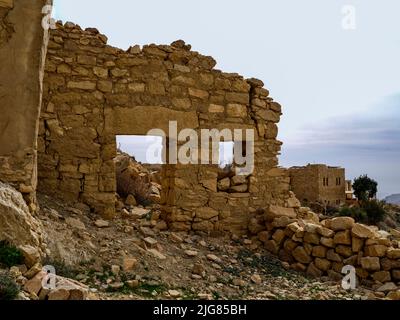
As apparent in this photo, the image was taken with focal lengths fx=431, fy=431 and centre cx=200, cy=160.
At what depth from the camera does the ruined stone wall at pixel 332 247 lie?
5.85 meters

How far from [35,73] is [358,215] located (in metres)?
17.2

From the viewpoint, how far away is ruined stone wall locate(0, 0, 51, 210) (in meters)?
4.34

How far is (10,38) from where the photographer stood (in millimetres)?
4383

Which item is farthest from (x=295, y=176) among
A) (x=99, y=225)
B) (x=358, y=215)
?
(x=99, y=225)

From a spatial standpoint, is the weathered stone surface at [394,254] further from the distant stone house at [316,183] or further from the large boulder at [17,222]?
the distant stone house at [316,183]

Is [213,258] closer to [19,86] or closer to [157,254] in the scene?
[157,254]

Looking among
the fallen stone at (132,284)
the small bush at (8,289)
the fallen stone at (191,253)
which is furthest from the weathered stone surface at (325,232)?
the small bush at (8,289)

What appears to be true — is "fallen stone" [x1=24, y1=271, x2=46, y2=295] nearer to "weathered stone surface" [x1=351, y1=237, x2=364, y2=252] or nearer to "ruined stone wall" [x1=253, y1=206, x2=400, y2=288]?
"ruined stone wall" [x1=253, y1=206, x2=400, y2=288]

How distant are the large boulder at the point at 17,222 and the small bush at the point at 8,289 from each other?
638mm

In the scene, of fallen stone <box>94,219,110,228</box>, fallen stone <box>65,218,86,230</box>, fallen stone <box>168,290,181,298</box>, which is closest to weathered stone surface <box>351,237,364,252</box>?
fallen stone <box>168,290,181,298</box>

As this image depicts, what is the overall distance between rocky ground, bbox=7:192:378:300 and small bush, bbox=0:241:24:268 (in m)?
0.63

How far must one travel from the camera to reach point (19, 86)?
14.4 ft

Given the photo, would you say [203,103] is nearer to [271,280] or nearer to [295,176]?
[271,280]

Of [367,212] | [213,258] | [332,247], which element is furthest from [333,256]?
[367,212]
